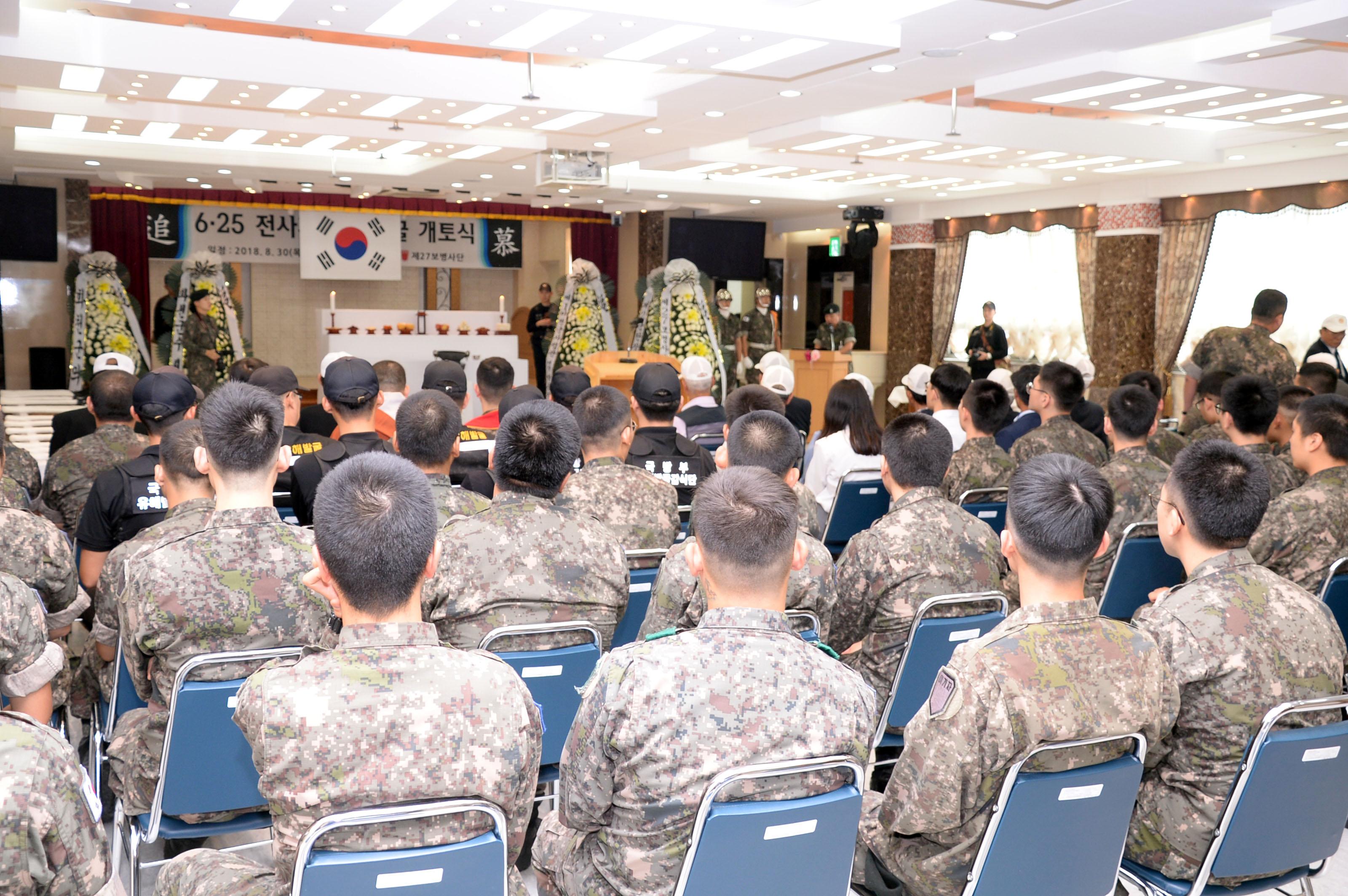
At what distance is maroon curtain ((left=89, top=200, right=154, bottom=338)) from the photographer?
14492 mm

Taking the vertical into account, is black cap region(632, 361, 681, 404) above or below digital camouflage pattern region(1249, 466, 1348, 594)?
above

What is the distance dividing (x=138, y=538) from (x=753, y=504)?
1.87m

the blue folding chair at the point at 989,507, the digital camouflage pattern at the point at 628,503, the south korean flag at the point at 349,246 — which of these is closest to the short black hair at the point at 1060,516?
the digital camouflage pattern at the point at 628,503

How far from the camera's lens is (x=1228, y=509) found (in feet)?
8.14

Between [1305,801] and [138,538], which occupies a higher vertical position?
[138,538]

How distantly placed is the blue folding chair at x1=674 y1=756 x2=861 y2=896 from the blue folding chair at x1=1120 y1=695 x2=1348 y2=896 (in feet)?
2.85

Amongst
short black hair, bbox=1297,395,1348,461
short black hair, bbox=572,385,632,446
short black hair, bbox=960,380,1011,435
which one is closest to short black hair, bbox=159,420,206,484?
short black hair, bbox=572,385,632,446

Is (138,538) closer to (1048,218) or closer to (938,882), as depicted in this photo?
(938,882)

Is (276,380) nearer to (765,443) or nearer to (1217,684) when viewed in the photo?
(765,443)

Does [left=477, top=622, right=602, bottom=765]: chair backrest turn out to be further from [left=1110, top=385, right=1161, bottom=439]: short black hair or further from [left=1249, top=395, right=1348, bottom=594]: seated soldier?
[left=1110, top=385, right=1161, bottom=439]: short black hair

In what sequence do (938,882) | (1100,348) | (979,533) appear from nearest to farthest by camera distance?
(938,882) → (979,533) → (1100,348)

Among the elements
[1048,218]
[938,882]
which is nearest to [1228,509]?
[938,882]

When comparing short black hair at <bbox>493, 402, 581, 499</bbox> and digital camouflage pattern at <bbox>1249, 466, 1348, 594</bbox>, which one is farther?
digital camouflage pattern at <bbox>1249, 466, 1348, 594</bbox>

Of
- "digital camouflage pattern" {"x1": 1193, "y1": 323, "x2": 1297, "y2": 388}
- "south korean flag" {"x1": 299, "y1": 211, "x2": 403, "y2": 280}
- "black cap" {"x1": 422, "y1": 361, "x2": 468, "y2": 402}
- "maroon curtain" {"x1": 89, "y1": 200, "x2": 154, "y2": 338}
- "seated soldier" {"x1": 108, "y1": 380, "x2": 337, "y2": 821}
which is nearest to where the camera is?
"seated soldier" {"x1": 108, "y1": 380, "x2": 337, "y2": 821}
